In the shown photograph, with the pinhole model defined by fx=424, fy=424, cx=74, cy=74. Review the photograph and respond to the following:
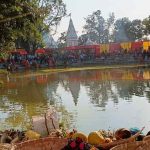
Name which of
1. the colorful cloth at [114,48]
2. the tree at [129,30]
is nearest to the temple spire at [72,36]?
the tree at [129,30]

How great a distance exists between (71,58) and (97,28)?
185ft

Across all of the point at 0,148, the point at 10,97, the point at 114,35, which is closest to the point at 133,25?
the point at 114,35

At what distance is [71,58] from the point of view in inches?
1935

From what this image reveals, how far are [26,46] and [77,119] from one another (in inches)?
1647

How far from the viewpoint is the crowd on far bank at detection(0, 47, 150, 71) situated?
45.4 meters

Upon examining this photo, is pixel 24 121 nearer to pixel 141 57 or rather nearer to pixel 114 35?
pixel 141 57

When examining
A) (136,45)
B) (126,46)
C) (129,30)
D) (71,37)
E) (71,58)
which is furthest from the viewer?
(71,37)

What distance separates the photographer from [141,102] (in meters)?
16.0

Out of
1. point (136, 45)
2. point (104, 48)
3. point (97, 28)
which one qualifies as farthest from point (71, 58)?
point (97, 28)

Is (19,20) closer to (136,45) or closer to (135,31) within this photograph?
(136,45)

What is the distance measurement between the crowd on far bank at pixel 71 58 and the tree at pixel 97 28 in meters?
50.9

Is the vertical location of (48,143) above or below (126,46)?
below

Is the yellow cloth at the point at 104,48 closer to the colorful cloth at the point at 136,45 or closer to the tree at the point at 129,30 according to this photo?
the colorful cloth at the point at 136,45

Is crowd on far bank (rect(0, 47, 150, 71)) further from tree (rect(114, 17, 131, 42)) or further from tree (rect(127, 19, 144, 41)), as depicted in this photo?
tree (rect(114, 17, 131, 42))
